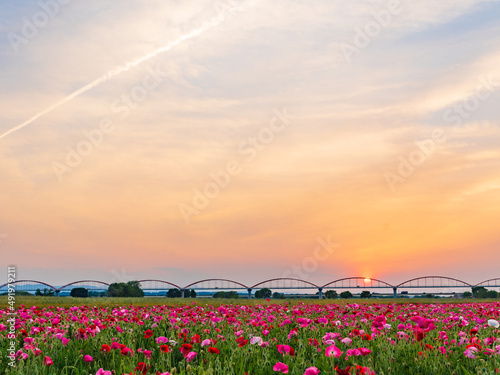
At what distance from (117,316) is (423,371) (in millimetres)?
7405

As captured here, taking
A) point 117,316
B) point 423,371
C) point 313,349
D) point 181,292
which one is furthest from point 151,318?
point 181,292

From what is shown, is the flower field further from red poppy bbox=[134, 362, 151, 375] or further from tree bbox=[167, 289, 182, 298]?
tree bbox=[167, 289, 182, 298]

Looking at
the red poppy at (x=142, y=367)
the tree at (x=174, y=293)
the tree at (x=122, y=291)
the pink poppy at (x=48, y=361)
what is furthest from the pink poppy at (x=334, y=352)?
the tree at (x=174, y=293)

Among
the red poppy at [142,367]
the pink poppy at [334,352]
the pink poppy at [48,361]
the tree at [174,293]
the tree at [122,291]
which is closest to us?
the red poppy at [142,367]

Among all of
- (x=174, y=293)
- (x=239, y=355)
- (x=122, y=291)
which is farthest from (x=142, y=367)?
(x=174, y=293)

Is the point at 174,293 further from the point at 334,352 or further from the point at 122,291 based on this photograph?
the point at 334,352

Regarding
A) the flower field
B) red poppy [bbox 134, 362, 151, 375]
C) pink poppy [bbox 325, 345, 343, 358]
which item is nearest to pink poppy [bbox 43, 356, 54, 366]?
the flower field

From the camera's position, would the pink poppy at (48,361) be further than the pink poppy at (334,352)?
Yes

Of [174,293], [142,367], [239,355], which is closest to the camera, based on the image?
[142,367]

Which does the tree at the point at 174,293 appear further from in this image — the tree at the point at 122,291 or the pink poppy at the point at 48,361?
the pink poppy at the point at 48,361

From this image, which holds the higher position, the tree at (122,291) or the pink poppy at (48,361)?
the tree at (122,291)

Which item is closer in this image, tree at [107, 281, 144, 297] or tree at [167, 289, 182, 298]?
tree at [107, 281, 144, 297]

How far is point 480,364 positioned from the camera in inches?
205

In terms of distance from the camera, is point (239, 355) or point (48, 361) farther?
point (239, 355)
